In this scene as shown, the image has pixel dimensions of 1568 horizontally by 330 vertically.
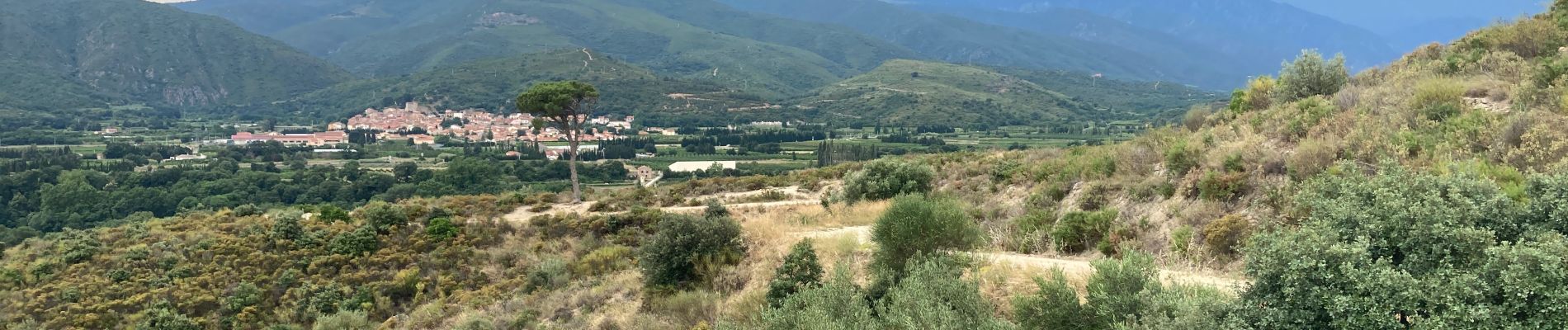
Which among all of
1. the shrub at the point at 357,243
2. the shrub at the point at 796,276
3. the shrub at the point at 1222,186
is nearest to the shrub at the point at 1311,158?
the shrub at the point at 1222,186

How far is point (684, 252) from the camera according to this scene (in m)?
10.3

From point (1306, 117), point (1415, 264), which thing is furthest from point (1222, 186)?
point (1415, 264)

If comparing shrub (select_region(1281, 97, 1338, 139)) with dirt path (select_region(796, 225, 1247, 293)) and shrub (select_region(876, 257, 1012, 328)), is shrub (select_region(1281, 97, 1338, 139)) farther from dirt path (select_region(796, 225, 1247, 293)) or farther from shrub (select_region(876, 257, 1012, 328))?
shrub (select_region(876, 257, 1012, 328))

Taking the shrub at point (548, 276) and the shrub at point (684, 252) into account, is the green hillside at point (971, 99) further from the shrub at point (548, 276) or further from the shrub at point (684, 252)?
the shrub at point (684, 252)

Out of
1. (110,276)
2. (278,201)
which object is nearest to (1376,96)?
(110,276)

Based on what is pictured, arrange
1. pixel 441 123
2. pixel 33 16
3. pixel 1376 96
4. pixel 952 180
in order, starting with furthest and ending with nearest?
pixel 33 16
pixel 441 123
pixel 952 180
pixel 1376 96

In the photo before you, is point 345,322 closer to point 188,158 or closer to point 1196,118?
point 1196,118

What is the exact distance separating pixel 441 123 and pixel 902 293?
10867 centimetres

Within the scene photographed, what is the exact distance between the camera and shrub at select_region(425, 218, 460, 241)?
16.6 metres

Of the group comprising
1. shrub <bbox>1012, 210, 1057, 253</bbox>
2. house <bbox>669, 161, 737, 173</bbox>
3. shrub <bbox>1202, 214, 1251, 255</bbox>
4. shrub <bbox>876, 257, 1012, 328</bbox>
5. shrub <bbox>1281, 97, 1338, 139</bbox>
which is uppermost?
shrub <bbox>1281, 97, 1338, 139</bbox>

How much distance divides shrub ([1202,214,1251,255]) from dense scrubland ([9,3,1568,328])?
0.06 feet

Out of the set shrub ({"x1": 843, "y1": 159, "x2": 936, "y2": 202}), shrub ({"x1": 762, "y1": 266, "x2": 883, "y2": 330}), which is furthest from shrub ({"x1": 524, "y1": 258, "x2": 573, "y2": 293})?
shrub ({"x1": 762, "y1": 266, "x2": 883, "y2": 330})

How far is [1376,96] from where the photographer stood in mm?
9898

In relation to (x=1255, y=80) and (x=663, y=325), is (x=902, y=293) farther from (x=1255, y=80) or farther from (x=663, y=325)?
(x=1255, y=80)
